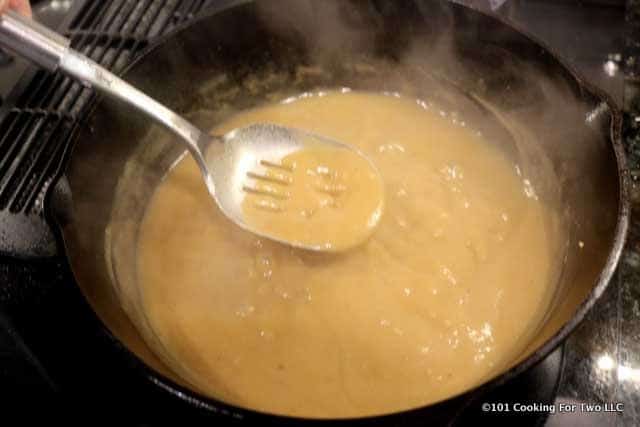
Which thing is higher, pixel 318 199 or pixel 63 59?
pixel 63 59

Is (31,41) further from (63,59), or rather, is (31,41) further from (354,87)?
(354,87)

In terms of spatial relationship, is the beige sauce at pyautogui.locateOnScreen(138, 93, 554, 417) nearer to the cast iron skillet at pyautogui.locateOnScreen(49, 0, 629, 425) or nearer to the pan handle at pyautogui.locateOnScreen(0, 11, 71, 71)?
the cast iron skillet at pyautogui.locateOnScreen(49, 0, 629, 425)

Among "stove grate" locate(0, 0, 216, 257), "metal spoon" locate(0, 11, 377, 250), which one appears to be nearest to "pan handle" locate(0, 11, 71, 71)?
"metal spoon" locate(0, 11, 377, 250)

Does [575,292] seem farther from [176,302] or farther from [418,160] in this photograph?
[176,302]

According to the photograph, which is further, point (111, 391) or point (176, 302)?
point (176, 302)

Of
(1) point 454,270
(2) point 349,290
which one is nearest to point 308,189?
(2) point 349,290

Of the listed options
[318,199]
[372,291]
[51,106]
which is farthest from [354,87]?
[51,106]

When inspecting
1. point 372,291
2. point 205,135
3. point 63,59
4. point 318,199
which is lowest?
point 372,291

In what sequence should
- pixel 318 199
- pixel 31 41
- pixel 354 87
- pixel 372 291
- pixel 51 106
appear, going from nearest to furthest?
pixel 31 41, pixel 372 291, pixel 318 199, pixel 51 106, pixel 354 87
